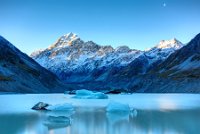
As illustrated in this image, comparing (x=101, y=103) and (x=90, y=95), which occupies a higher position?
(x=90, y=95)

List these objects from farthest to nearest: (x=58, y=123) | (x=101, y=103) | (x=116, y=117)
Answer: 1. (x=101, y=103)
2. (x=116, y=117)
3. (x=58, y=123)

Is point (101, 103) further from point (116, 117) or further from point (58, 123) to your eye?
point (58, 123)

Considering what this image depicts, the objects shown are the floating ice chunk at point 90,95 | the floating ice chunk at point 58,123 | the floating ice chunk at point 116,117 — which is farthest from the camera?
the floating ice chunk at point 90,95

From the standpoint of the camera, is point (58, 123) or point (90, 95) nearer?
point (58, 123)

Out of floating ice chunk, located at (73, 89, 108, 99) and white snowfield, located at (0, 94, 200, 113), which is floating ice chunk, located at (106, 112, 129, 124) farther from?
floating ice chunk, located at (73, 89, 108, 99)

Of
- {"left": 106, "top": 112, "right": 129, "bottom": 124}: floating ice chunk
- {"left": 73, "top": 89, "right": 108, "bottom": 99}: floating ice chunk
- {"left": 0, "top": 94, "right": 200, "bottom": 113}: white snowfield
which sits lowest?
{"left": 106, "top": 112, "right": 129, "bottom": 124}: floating ice chunk

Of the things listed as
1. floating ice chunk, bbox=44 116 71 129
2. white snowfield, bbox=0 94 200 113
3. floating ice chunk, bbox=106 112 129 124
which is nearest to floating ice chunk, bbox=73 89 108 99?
white snowfield, bbox=0 94 200 113

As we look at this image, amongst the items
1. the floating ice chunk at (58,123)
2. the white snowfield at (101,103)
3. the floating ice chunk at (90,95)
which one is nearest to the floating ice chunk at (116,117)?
the floating ice chunk at (58,123)

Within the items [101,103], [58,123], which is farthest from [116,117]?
[101,103]

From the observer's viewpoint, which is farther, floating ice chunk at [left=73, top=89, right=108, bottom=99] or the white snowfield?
floating ice chunk at [left=73, top=89, right=108, bottom=99]

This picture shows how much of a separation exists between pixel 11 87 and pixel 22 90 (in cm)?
918

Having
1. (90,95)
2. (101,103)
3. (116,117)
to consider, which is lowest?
(116,117)

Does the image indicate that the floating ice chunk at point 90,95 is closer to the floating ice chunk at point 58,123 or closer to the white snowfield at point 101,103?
the white snowfield at point 101,103

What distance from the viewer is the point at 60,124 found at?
1517 inches
